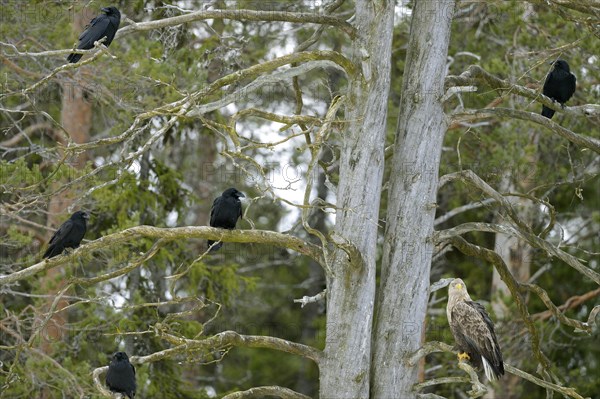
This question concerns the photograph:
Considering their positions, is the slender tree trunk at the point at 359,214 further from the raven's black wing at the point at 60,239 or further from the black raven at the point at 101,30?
the raven's black wing at the point at 60,239

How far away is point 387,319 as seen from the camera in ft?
32.4

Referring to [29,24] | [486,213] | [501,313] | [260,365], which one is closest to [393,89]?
[486,213]

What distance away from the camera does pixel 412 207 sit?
9.94m

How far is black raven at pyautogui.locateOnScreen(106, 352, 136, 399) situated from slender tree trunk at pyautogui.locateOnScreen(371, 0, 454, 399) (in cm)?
284

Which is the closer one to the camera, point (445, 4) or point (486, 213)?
point (445, 4)

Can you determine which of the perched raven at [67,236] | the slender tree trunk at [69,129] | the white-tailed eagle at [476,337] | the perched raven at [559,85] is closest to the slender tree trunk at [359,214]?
the white-tailed eagle at [476,337]

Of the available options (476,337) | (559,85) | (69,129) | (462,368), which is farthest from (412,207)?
(69,129)

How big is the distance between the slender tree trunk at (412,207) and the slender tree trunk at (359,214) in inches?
9.5

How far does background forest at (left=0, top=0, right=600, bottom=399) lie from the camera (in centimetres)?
1069

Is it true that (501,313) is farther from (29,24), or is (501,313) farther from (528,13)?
(29,24)

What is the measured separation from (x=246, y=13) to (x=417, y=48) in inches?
82.2

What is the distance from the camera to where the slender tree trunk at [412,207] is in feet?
32.0

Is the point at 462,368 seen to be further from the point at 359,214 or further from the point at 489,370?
the point at 359,214

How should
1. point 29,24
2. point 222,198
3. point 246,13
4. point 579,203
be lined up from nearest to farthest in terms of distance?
point 246,13
point 222,198
point 29,24
point 579,203
